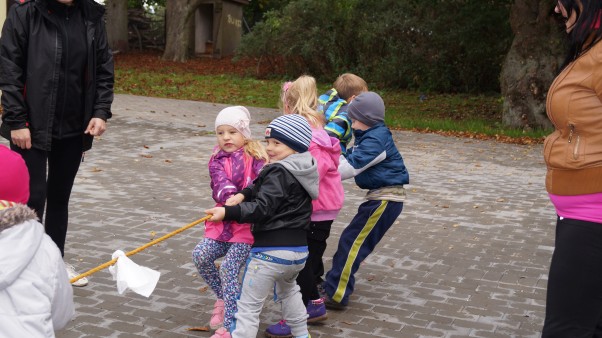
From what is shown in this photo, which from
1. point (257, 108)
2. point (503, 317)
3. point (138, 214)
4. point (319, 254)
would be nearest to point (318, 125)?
point (319, 254)

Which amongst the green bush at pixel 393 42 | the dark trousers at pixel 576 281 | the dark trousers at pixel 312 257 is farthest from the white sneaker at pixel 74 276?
the green bush at pixel 393 42

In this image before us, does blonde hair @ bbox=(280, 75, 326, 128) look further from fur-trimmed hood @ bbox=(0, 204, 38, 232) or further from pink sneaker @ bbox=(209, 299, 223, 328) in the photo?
fur-trimmed hood @ bbox=(0, 204, 38, 232)

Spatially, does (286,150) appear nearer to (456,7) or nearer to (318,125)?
(318,125)

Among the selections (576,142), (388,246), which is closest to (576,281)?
(576,142)

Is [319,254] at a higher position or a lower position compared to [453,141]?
higher

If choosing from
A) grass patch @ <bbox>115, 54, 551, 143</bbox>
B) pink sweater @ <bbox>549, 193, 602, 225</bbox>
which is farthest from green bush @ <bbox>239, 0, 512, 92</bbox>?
pink sweater @ <bbox>549, 193, 602, 225</bbox>

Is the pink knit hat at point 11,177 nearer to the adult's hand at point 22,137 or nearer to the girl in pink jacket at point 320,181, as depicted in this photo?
the adult's hand at point 22,137

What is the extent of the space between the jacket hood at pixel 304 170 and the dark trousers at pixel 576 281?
1.34 meters

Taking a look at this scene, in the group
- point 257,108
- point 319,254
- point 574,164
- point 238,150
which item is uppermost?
point 574,164

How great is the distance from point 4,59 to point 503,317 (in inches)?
138

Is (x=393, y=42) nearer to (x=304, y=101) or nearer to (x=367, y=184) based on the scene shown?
(x=367, y=184)

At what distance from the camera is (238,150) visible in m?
4.77

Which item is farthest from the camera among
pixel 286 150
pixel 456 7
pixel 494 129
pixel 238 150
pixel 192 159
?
pixel 456 7

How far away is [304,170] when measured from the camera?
4363mm
